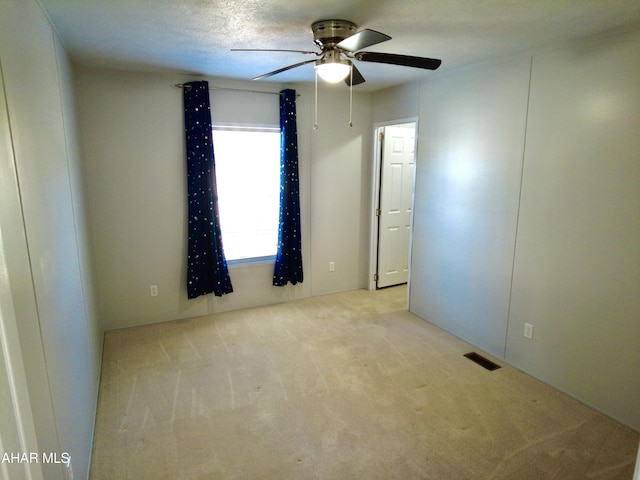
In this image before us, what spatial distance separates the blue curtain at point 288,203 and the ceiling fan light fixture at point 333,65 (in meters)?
1.91

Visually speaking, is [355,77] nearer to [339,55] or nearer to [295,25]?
[339,55]

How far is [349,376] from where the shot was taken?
2912mm

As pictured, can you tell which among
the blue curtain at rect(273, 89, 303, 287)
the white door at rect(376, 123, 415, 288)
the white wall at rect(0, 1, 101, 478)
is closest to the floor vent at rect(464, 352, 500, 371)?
the white door at rect(376, 123, 415, 288)

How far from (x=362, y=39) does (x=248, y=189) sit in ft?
8.32

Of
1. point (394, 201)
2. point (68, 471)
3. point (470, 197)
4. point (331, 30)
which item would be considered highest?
point (331, 30)

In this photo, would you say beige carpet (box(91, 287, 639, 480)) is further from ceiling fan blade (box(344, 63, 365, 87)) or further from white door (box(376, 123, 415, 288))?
ceiling fan blade (box(344, 63, 365, 87))

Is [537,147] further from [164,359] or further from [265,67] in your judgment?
[164,359]

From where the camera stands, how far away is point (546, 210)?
2730 millimetres

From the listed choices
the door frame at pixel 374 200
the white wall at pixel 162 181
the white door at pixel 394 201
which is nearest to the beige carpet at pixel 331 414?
the white wall at pixel 162 181

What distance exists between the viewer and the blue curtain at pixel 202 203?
3639 millimetres

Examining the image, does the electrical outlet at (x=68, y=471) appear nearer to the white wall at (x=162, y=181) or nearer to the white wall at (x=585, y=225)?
the white wall at (x=162, y=181)

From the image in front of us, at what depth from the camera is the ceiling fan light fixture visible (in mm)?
2143

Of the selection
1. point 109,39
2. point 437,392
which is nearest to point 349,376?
point 437,392

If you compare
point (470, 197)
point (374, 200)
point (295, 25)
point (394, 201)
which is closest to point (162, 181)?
point (295, 25)
